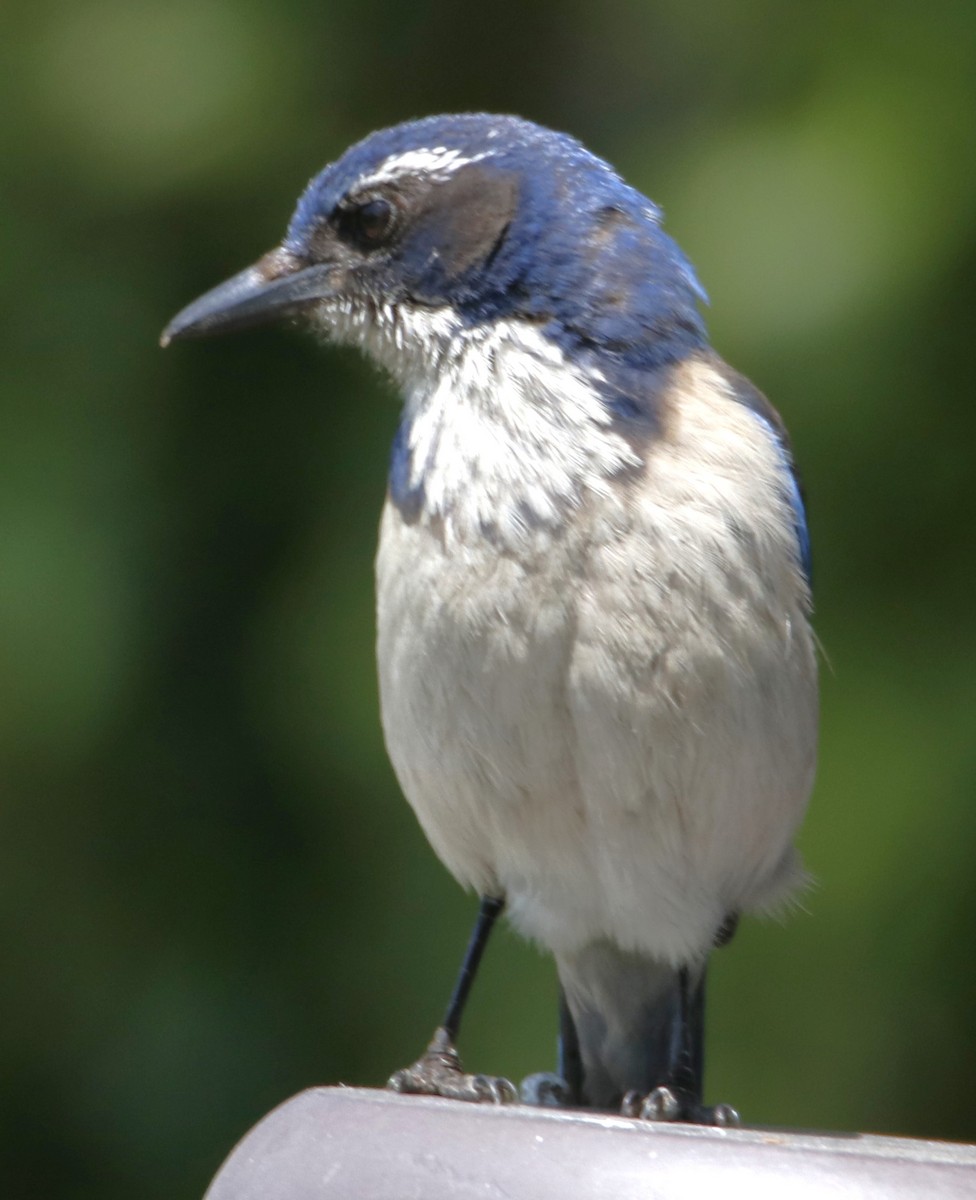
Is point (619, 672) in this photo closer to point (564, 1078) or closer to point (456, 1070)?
point (456, 1070)

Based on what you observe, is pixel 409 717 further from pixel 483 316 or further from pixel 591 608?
pixel 483 316

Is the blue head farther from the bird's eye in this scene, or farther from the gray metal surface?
the gray metal surface

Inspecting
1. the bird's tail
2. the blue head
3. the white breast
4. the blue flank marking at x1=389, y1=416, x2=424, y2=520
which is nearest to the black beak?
the blue head

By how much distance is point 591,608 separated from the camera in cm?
262

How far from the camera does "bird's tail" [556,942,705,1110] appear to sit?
3.12 m

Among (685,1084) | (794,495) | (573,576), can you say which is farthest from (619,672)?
(685,1084)

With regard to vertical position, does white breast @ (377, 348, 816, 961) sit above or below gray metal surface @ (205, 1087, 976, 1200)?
above

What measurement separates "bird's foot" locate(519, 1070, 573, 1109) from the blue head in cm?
124

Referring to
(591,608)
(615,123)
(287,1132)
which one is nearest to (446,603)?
(591,608)

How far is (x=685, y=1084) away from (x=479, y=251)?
4.51 feet

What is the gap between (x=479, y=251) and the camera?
291 centimetres

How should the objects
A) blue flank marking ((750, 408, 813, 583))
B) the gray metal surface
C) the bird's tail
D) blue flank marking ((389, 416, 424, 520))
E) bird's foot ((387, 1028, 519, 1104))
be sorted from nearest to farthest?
the gray metal surface < bird's foot ((387, 1028, 519, 1104)) < blue flank marking ((389, 416, 424, 520)) < blue flank marking ((750, 408, 813, 583)) < the bird's tail

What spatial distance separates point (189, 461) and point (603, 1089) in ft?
6.39

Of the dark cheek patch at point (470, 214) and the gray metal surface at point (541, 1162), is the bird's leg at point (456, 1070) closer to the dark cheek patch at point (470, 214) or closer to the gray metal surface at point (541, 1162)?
the gray metal surface at point (541, 1162)
